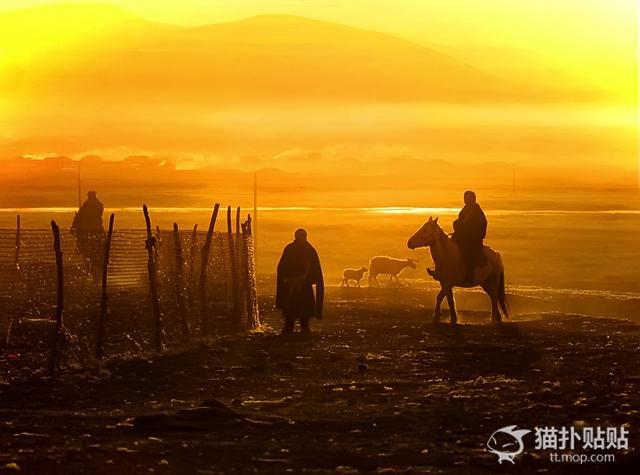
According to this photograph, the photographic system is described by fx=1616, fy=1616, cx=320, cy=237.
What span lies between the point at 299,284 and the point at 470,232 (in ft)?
11.8

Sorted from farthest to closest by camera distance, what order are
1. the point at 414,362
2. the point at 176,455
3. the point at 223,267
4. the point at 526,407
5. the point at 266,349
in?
1. the point at 223,267
2. the point at 266,349
3. the point at 414,362
4. the point at 526,407
5. the point at 176,455

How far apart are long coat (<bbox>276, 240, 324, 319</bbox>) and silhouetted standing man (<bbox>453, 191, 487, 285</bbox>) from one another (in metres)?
3.07

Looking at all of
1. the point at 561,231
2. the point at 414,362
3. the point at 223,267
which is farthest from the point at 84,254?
the point at 561,231

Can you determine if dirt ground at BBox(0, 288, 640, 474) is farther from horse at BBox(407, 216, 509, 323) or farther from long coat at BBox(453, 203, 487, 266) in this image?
long coat at BBox(453, 203, 487, 266)

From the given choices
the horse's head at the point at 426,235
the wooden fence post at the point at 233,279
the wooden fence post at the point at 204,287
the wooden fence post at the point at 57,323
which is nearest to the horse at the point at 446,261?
the horse's head at the point at 426,235

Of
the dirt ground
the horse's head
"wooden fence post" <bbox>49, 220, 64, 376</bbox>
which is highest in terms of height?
the horse's head

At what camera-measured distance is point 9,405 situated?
16.7 m

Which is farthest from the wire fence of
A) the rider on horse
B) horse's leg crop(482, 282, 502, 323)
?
horse's leg crop(482, 282, 502, 323)

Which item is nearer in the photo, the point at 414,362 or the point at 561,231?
the point at 414,362

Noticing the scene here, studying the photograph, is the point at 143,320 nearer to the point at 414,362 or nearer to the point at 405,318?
the point at 414,362

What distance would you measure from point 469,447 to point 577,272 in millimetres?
69998

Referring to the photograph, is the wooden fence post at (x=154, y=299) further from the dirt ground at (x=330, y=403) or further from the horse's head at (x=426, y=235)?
the horse's head at (x=426, y=235)

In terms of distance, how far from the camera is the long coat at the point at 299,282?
88.3 ft

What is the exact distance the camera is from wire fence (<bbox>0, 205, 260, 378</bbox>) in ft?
70.8
